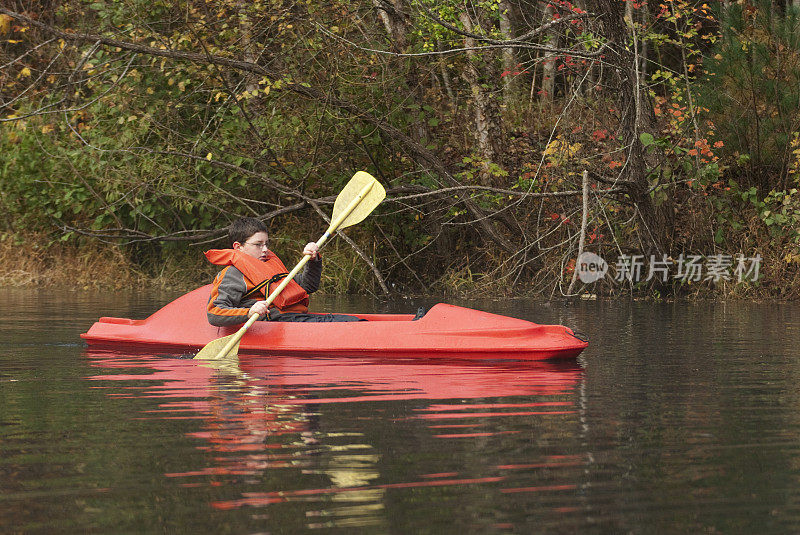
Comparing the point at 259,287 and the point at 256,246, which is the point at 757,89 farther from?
the point at 259,287

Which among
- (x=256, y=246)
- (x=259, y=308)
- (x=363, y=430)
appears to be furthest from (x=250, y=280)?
(x=363, y=430)

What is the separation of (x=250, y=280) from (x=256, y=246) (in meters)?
0.23

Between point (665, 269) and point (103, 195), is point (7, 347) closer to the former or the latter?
point (665, 269)

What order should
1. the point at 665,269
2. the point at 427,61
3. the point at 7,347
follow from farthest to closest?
the point at 427,61, the point at 665,269, the point at 7,347

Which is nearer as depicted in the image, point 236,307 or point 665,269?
point 236,307

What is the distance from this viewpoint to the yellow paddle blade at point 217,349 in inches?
311

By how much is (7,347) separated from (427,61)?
7.58 meters

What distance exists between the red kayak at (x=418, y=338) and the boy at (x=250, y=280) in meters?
0.21

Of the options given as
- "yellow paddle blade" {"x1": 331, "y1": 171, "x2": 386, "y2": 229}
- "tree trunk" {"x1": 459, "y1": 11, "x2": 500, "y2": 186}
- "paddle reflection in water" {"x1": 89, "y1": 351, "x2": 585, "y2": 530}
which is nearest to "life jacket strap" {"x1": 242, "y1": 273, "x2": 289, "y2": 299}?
"paddle reflection in water" {"x1": 89, "y1": 351, "x2": 585, "y2": 530}

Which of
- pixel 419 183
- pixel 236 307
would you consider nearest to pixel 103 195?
pixel 419 183

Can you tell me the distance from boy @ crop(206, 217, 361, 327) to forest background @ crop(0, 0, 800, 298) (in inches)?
164

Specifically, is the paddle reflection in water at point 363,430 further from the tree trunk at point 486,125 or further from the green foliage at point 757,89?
the tree trunk at point 486,125

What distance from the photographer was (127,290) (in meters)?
17.8

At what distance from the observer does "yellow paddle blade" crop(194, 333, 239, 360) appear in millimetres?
7888
